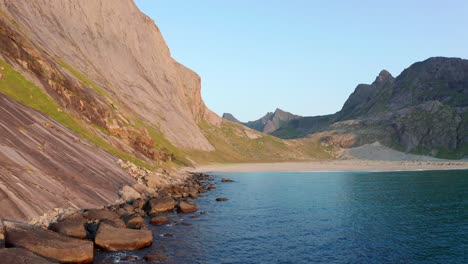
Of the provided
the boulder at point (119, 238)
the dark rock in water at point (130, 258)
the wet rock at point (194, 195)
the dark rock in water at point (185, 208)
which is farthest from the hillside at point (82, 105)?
the wet rock at point (194, 195)

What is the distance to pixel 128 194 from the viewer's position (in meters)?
51.4

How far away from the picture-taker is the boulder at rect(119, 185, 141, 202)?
50553mm

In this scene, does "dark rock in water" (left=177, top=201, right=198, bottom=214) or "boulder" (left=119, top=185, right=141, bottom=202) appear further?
"dark rock in water" (left=177, top=201, right=198, bottom=214)

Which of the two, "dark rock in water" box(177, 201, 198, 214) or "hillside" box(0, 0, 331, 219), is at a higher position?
"hillside" box(0, 0, 331, 219)

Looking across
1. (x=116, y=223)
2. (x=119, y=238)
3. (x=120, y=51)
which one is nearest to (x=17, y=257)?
(x=119, y=238)

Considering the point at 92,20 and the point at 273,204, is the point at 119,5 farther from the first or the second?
the point at 273,204

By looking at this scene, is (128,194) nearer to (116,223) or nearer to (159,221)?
(159,221)

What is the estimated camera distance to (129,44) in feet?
536

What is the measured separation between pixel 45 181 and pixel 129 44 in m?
136

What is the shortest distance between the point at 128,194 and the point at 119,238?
20.1 metres

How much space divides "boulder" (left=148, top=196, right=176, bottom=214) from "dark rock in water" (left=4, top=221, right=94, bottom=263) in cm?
2098

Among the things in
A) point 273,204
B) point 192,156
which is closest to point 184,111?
point 192,156

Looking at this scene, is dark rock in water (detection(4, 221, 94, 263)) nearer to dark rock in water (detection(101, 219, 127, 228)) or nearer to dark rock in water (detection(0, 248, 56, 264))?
dark rock in water (detection(0, 248, 56, 264))

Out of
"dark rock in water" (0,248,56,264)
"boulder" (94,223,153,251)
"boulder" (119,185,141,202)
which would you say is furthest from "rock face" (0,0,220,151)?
"dark rock in water" (0,248,56,264)
